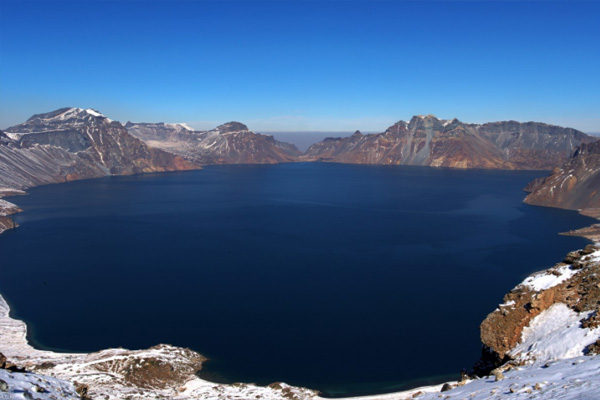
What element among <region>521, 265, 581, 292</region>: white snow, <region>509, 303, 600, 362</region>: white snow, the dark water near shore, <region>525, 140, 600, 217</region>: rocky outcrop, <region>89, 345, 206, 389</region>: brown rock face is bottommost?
<region>89, 345, 206, 389</region>: brown rock face

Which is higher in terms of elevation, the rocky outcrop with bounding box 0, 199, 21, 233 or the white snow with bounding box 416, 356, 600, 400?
the white snow with bounding box 416, 356, 600, 400

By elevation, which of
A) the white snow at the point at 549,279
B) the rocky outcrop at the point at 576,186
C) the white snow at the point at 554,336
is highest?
the rocky outcrop at the point at 576,186

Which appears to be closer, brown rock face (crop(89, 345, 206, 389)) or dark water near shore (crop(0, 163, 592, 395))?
brown rock face (crop(89, 345, 206, 389))

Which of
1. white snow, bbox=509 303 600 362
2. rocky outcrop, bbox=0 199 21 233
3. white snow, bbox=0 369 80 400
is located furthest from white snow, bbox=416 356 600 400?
rocky outcrop, bbox=0 199 21 233

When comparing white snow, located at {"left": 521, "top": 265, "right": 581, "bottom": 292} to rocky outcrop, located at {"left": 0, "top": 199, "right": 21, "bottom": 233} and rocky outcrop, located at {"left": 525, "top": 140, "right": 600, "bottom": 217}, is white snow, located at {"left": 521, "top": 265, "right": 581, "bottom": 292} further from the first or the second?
rocky outcrop, located at {"left": 525, "top": 140, "right": 600, "bottom": 217}

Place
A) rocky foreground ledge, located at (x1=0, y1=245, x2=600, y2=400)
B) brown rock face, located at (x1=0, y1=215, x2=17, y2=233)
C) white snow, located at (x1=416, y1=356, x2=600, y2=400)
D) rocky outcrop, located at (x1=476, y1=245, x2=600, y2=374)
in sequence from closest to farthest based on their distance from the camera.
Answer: white snow, located at (x1=416, y1=356, x2=600, y2=400) < rocky foreground ledge, located at (x1=0, y1=245, x2=600, y2=400) < rocky outcrop, located at (x1=476, y1=245, x2=600, y2=374) < brown rock face, located at (x1=0, y1=215, x2=17, y2=233)

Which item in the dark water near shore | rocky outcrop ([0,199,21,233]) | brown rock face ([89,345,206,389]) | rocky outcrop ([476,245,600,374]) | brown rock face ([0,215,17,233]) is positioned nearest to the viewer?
rocky outcrop ([476,245,600,374])

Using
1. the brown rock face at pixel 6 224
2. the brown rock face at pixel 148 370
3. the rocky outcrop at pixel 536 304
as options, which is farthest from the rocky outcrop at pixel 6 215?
the rocky outcrop at pixel 536 304

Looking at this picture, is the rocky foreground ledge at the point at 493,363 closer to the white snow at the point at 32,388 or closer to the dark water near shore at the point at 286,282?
the white snow at the point at 32,388
